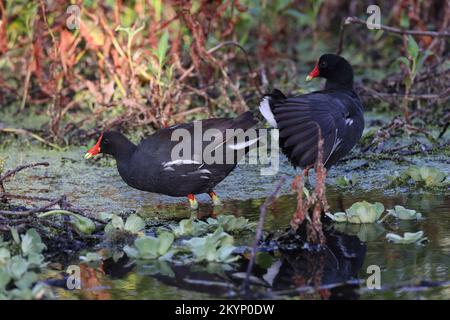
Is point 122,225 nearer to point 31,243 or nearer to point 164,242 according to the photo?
point 164,242

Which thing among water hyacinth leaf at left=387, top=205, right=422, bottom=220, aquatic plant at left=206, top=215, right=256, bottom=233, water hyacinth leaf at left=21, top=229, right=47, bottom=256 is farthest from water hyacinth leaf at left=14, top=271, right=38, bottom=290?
water hyacinth leaf at left=387, top=205, right=422, bottom=220

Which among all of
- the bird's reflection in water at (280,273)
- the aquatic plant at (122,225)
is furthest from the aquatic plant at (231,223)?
the aquatic plant at (122,225)

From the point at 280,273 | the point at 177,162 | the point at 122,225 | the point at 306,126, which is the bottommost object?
the point at 280,273

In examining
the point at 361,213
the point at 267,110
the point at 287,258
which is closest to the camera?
the point at 287,258

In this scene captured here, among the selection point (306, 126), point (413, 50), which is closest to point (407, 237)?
point (306, 126)

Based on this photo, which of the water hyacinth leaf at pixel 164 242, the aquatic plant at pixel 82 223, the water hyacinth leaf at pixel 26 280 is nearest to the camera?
the water hyacinth leaf at pixel 26 280

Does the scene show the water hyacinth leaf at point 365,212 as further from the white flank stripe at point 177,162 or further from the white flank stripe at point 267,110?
the white flank stripe at point 177,162

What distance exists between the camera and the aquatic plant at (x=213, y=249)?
13.5ft

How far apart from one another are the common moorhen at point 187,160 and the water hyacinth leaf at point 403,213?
97 centimetres

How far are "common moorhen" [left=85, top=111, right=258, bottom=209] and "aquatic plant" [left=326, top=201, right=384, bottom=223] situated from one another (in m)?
0.79

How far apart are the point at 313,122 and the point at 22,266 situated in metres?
1.87

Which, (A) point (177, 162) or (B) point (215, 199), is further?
(B) point (215, 199)

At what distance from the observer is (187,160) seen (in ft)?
17.4
